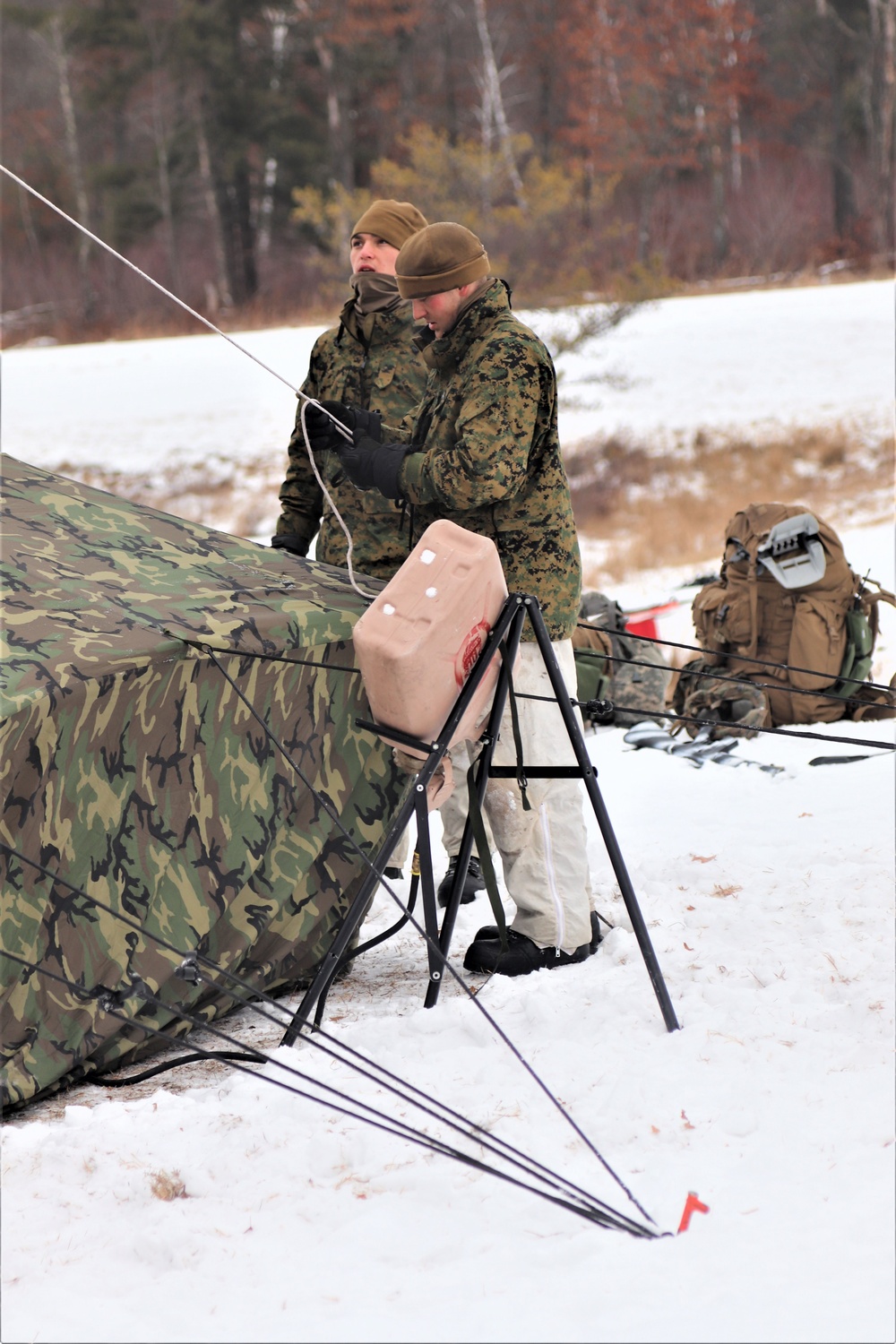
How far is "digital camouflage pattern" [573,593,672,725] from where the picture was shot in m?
5.46

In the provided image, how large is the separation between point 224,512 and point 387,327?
10873mm

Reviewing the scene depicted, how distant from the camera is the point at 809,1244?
178 cm

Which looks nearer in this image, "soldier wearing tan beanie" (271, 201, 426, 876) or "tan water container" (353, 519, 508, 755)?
"tan water container" (353, 519, 508, 755)

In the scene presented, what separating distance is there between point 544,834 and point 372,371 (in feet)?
4.76

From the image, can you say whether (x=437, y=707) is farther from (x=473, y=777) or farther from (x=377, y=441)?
(x=377, y=441)

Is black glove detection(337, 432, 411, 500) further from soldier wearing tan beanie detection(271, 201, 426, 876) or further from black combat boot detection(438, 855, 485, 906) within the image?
black combat boot detection(438, 855, 485, 906)

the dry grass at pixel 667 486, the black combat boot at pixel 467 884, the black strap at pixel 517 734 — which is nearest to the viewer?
the black strap at pixel 517 734

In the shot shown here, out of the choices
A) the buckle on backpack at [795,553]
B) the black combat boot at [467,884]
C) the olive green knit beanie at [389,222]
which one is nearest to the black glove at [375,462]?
the olive green knit beanie at [389,222]

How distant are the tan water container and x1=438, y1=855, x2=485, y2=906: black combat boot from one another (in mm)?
902

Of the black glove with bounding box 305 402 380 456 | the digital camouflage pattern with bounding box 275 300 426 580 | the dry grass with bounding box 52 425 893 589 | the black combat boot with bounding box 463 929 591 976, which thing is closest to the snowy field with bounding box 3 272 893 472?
the dry grass with bounding box 52 425 893 589

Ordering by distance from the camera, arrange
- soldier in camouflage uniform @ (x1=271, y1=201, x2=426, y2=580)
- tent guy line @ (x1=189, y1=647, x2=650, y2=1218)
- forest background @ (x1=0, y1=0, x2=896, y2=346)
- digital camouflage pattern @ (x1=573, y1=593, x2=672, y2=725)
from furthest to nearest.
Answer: forest background @ (x1=0, y1=0, x2=896, y2=346) → digital camouflage pattern @ (x1=573, y1=593, x2=672, y2=725) → soldier in camouflage uniform @ (x1=271, y1=201, x2=426, y2=580) → tent guy line @ (x1=189, y1=647, x2=650, y2=1218)

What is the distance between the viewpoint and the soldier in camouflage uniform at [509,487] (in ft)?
8.68

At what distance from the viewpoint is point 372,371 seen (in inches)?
137

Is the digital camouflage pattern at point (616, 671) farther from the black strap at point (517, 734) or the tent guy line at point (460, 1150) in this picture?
the tent guy line at point (460, 1150)
